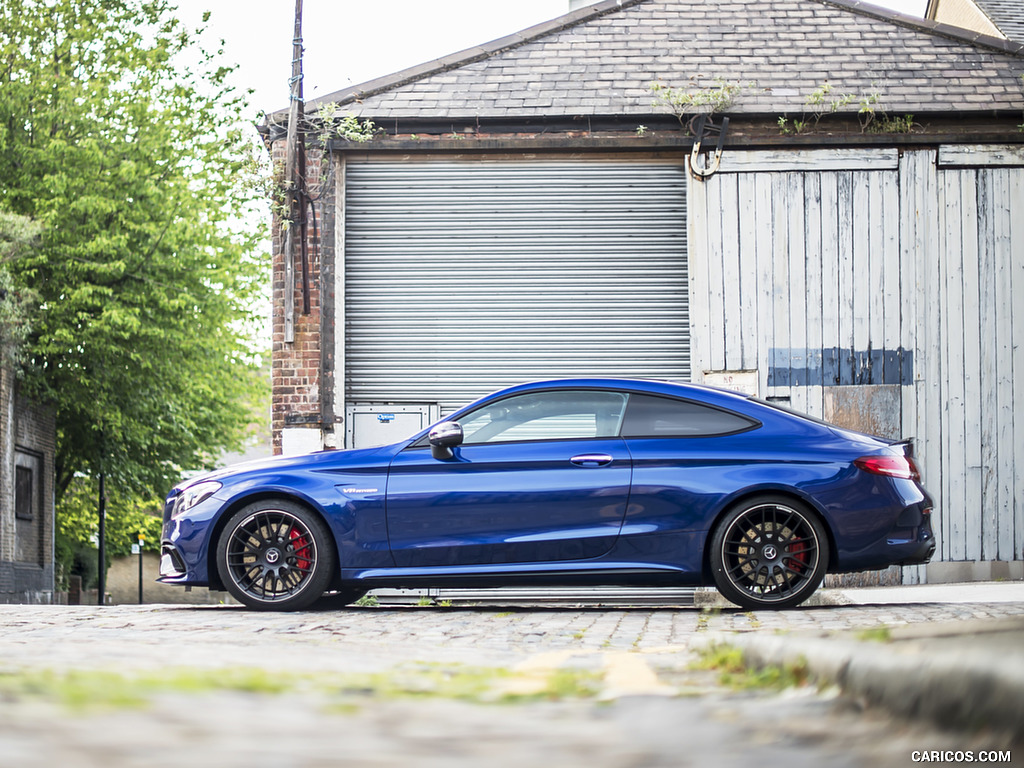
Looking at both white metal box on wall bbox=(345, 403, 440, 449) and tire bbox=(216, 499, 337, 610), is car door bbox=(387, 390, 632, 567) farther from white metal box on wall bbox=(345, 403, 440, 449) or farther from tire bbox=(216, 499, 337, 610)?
white metal box on wall bbox=(345, 403, 440, 449)

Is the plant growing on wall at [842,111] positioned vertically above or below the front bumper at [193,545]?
above

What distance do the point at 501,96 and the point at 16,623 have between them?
8.93 metres

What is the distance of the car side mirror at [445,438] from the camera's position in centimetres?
704

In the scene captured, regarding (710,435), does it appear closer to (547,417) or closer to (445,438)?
(547,417)

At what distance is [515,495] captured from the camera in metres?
7.04

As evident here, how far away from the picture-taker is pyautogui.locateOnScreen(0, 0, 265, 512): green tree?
21484 mm

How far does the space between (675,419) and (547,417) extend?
795 mm

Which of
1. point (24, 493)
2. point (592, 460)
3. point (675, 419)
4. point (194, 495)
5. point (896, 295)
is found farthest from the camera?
point (24, 493)

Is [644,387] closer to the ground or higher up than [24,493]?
higher up

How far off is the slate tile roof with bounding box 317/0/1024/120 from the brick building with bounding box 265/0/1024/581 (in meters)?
0.05

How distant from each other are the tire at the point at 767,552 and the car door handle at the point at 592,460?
774 mm

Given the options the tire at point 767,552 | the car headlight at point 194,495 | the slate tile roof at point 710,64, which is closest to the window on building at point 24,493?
the slate tile roof at point 710,64

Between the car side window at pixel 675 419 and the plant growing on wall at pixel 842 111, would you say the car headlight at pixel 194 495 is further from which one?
the plant growing on wall at pixel 842 111

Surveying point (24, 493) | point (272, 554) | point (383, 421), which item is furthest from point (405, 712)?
point (24, 493)
